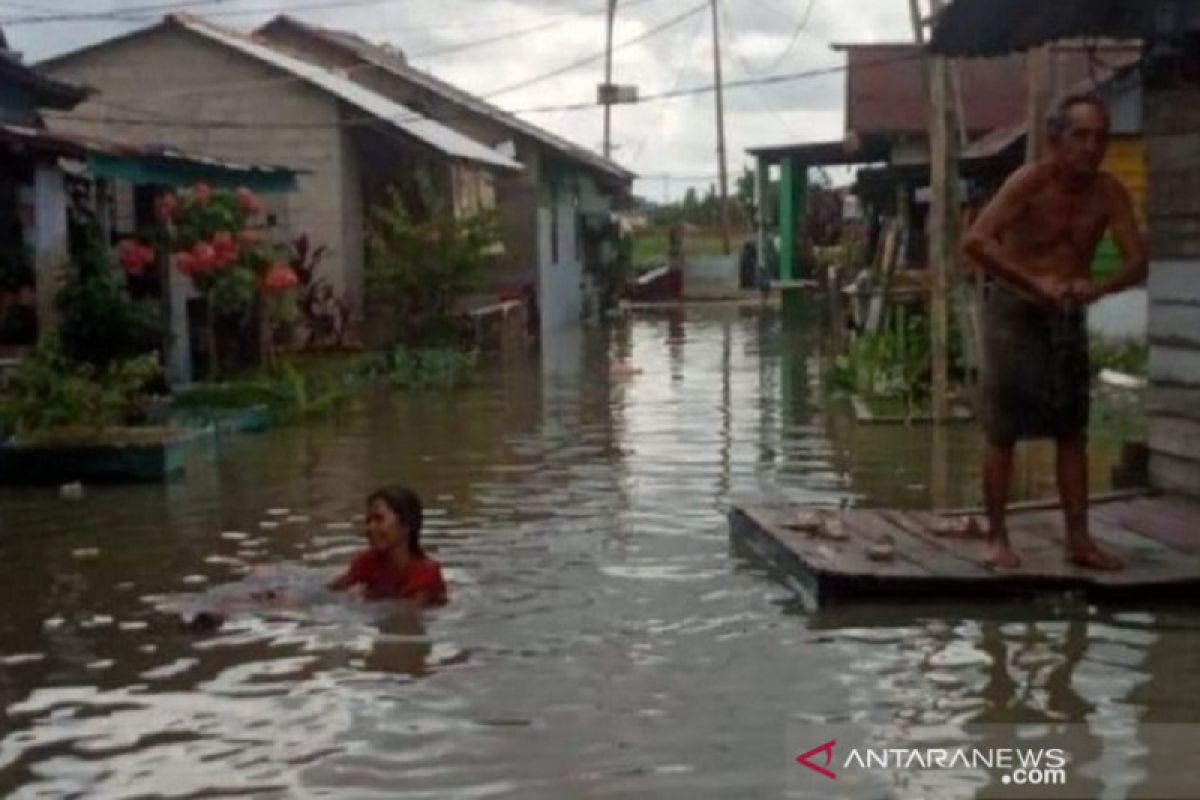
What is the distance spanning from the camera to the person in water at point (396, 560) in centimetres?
961

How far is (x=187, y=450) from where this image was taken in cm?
1570

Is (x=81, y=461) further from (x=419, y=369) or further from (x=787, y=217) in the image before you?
(x=787, y=217)

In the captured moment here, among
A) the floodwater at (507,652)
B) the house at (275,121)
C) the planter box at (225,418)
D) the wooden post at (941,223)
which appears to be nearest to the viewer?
the floodwater at (507,652)

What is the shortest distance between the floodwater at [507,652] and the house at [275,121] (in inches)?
519

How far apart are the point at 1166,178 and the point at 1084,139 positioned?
1925 millimetres

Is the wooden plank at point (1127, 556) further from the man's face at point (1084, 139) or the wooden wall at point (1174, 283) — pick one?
the man's face at point (1084, 139)

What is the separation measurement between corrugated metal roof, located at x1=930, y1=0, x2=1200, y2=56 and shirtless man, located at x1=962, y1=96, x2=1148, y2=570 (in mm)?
679

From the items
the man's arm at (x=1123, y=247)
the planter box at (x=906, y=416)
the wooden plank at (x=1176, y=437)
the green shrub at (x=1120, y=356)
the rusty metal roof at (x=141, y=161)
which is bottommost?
the planter box at (x=906, y=416)

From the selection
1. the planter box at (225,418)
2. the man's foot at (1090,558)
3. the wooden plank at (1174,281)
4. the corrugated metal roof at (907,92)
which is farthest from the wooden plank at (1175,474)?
the corrugated metal roof at (907,92)

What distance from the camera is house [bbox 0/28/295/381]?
17719 millimetres

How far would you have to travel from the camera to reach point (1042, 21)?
32.9ft

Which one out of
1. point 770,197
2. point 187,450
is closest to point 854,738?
point 187,450

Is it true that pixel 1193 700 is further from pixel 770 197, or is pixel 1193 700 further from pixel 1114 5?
pixel 770 197

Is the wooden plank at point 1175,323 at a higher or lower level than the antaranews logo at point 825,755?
higher
